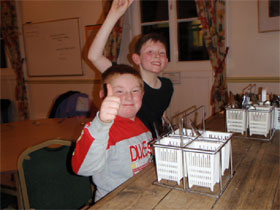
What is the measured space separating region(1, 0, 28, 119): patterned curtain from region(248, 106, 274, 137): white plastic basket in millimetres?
4821

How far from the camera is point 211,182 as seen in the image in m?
0.83

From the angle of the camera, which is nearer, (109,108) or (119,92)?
(109,108)

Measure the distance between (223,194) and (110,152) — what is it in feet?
1.53

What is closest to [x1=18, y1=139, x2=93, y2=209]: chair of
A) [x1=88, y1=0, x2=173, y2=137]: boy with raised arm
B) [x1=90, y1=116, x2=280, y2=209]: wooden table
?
→ [x1=88, y1=0, x2=173, y2=137]: boy with raised arm

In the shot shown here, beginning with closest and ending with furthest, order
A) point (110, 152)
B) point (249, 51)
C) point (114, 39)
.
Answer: point (110, 152)
point (249, 51)
point (114, 39)

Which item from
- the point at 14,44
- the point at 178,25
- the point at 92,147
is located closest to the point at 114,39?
the point at 178,25

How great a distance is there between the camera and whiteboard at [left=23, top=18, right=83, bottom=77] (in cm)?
465

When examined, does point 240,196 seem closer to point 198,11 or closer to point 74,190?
point 74,190

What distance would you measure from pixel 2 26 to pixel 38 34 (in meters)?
0.87

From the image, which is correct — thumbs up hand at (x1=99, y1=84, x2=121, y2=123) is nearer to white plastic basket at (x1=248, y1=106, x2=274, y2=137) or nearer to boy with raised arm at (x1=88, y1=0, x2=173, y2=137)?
boy with raised arm at (x1=88, y1=0, x2=173, y2=137)

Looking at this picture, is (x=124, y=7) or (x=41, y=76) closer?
(x=124, y=7)

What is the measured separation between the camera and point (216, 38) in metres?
3.46

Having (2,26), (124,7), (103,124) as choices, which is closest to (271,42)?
(124,7)

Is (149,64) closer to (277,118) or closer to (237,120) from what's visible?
(237,120)
